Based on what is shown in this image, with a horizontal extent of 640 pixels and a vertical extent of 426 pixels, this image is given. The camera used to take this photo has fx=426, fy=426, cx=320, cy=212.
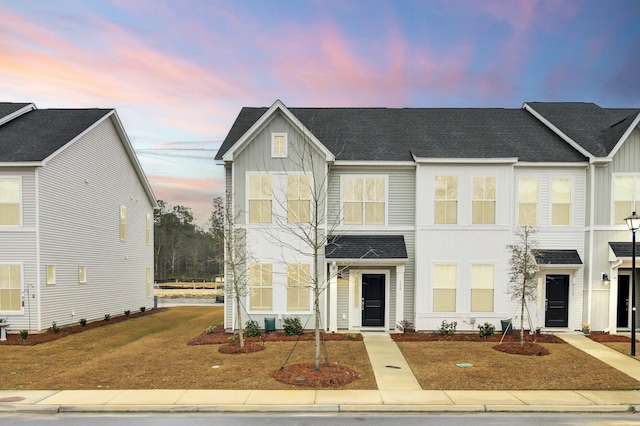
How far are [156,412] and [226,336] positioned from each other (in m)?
7.18

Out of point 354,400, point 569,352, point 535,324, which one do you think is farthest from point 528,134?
point 354,400

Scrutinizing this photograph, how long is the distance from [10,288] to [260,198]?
10773 millimetres

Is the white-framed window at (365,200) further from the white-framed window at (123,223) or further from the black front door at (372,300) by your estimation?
the white-framed window at (123,223)

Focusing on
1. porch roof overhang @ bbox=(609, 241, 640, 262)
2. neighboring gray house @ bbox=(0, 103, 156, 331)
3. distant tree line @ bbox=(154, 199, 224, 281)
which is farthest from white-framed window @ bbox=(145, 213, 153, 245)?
distant tree line @ bbox=(154, 199, 224, 281)

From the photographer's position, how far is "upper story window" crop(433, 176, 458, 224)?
1709cm

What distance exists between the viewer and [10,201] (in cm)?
1730

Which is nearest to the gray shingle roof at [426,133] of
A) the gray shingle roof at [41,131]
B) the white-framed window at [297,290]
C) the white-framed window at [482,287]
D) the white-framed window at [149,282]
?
the white-framed window at [482,287]

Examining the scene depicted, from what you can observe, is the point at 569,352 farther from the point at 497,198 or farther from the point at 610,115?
the point at 610,115

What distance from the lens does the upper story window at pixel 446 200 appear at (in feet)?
56.1

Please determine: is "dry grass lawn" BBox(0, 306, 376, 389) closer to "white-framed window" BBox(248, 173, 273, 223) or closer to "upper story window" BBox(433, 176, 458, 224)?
"white-framed window" BBox(248, 173, 273, 223)

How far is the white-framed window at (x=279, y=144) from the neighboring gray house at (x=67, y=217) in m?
9.27

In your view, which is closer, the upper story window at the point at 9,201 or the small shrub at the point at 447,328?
the small shrub at the point at 447,328

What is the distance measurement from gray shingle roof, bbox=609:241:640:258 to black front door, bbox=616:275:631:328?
1.61 meters

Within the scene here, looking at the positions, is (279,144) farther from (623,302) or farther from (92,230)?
(623,302)
